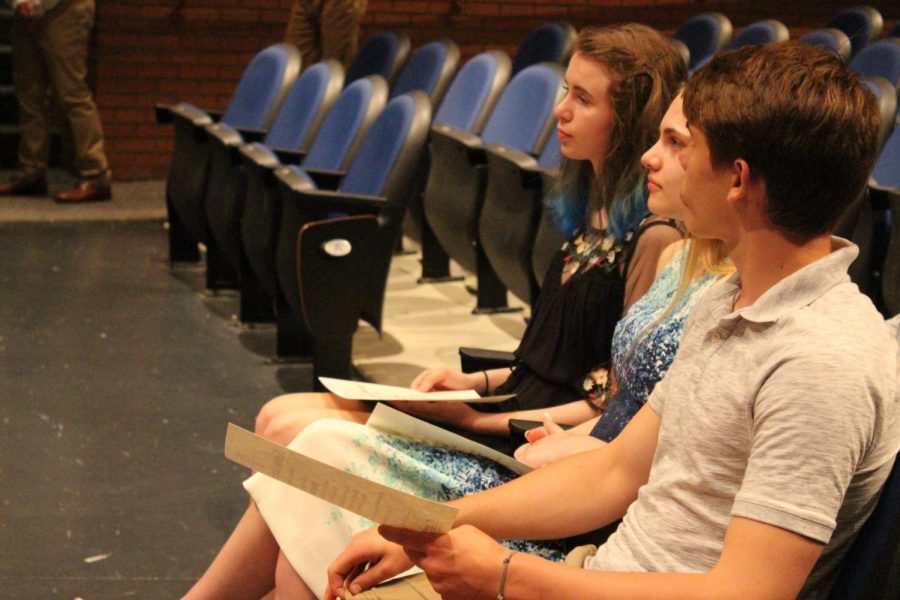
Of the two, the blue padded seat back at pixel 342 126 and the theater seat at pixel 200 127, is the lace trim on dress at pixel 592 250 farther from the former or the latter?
the theater seat at pixel 200 127

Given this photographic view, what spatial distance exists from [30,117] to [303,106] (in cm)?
247

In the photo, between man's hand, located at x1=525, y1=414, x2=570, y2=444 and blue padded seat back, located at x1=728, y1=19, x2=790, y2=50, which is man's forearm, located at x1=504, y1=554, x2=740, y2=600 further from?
blue padded seat back, located at x1=728, y1=19, x2=790, y2=50

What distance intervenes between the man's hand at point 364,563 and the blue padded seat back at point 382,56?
445 centimetres

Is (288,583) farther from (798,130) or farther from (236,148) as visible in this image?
(236,148)

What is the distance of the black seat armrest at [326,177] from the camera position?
3811mm

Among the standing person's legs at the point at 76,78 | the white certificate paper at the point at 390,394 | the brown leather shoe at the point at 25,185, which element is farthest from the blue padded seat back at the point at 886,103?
the brown leather shoe at the point at 25,185

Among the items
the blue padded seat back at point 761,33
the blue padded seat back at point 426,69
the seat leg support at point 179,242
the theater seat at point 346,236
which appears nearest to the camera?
the theater seat at point 346,236

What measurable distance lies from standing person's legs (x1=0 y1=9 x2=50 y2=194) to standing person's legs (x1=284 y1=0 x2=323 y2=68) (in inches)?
50.2

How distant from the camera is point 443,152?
432 centimetres

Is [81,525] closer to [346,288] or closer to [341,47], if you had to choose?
[346,288]

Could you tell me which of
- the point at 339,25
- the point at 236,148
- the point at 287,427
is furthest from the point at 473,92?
the point at 287,427

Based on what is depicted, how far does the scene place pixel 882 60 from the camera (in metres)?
4.64

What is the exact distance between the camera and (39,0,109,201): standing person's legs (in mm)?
6172

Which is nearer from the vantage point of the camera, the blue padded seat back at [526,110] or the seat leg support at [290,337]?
the seat leg support at [290,337]
